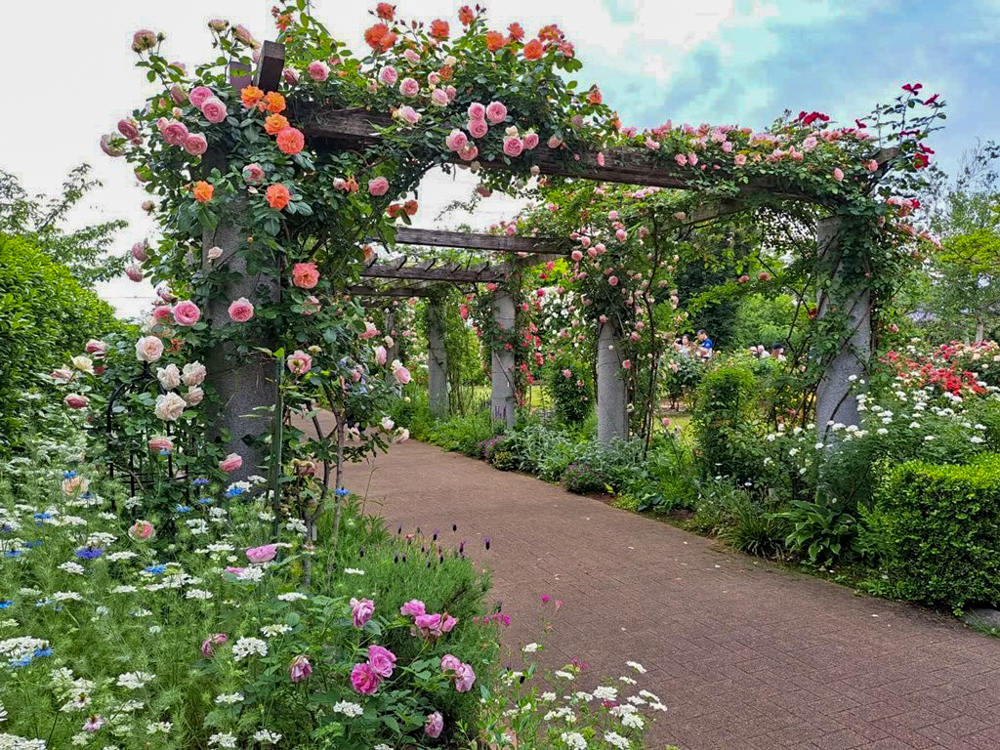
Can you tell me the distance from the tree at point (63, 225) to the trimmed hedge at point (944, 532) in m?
11.8

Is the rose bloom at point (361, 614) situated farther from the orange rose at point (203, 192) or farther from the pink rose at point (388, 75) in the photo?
the pink rose at point (388, 75)

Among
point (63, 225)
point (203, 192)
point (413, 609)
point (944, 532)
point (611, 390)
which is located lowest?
point (944, 532)

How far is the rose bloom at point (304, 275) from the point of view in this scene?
10.3 feet

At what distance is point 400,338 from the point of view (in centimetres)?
1311

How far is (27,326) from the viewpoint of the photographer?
3.53 m

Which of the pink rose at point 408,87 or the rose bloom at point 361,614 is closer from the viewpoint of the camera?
the rose bloom at point 361,614

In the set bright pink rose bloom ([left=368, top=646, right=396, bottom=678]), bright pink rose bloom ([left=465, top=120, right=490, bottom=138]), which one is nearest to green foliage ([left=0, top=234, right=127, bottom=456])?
bright pink rose bloom ([left=465, top=120, right=490, bottom=138])

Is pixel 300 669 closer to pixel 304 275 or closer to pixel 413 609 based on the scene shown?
pixel 413 609

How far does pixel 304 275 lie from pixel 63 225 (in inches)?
459

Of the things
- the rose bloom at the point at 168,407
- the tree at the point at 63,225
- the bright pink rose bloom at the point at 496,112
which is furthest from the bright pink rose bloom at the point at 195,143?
the tree at the point at 63,225

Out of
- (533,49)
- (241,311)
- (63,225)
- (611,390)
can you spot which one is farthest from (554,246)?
(63,225)

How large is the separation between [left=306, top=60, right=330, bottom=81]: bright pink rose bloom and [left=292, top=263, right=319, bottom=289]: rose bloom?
1.02m

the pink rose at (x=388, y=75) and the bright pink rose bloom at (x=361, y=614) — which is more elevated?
the pink rose at (x=388, y=75)

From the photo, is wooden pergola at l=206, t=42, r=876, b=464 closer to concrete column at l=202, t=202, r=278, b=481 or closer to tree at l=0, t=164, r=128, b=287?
concrete column at l=202, t=202, r=278, b=481
